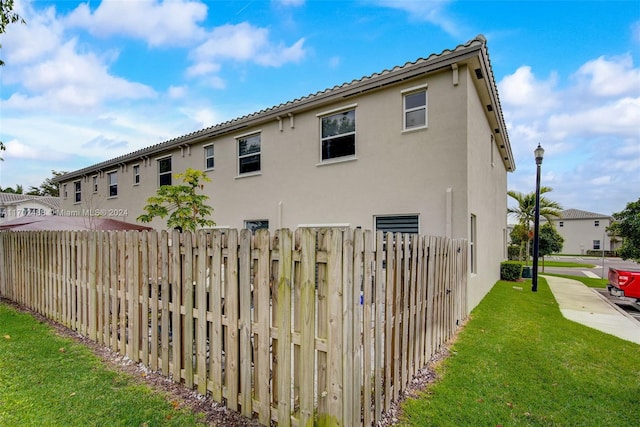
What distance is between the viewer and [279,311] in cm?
270

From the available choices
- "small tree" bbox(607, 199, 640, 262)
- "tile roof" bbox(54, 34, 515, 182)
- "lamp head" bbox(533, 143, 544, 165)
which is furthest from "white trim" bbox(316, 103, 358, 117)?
"small tree" bbox(607, 199, 640, 262)

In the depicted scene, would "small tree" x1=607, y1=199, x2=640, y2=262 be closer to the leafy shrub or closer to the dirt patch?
the leafy shrub

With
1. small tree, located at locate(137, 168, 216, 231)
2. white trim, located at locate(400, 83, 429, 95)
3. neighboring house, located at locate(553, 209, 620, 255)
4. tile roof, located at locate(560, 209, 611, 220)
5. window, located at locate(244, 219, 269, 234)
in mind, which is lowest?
neighboring house, located at locate(553, 209, 620, 255)

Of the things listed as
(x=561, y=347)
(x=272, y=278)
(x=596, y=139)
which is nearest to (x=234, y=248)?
(x=272, y=278)

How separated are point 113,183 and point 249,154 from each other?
35.9 ft

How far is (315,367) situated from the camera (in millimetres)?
2547

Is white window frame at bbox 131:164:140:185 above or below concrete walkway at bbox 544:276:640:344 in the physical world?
above

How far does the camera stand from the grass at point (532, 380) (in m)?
3.11

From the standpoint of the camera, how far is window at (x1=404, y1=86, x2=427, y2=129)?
24.9 feet

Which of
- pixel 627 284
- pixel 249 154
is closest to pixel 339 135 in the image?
pixel 249 154

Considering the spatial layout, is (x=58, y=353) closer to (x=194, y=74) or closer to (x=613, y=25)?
(x=194, y=74)

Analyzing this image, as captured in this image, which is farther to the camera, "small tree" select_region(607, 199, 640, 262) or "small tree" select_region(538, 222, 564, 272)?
"small tree" select_region(538, 222, 564, 272)

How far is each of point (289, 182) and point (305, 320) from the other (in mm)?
7741

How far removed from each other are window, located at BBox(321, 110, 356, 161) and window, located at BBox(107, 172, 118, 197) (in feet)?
45.8
